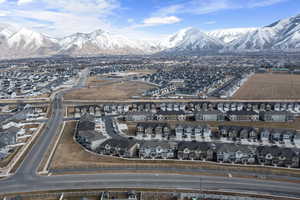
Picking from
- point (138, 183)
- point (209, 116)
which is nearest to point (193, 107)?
point (209, 116)

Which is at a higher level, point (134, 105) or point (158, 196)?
point (134, 105)

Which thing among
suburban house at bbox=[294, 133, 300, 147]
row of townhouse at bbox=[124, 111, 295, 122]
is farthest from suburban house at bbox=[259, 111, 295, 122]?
suburban house at bbox=[294, 133, 300, 147]

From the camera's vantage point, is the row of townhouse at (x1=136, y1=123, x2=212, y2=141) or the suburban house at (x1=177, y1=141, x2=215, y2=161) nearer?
the suburban house at (x1=177, y1=141, x2=215, y2=161)

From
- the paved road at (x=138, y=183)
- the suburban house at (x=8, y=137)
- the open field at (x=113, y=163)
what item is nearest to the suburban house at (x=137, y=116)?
the open field at (x=113, y=163)

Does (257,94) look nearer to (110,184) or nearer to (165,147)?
(165,147)

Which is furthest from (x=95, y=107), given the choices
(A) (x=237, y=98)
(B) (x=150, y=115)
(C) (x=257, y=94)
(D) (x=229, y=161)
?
(C) (x=257, y=94)

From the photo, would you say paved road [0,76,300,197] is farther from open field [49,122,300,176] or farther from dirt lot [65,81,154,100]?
dirt lot [65,81,154,100]
